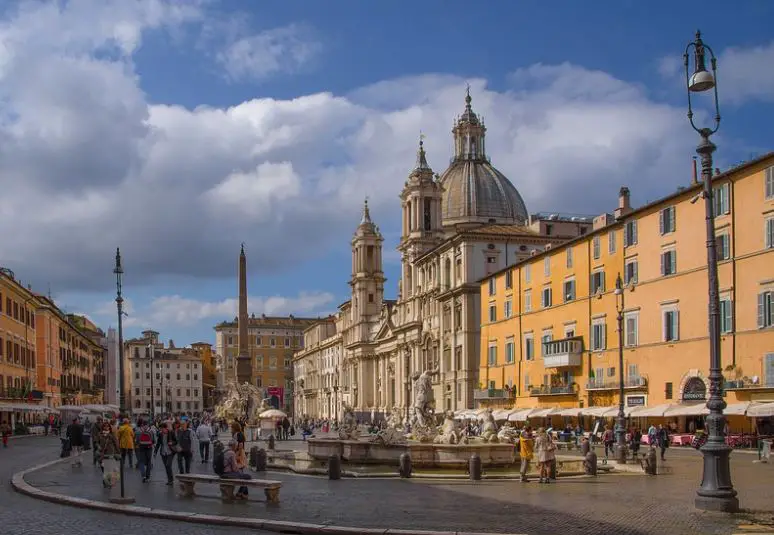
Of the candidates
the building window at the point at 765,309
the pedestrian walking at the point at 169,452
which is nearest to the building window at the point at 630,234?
the building window at the point at 765,309

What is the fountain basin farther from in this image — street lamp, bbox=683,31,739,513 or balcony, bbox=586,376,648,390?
balcony, bbox=586,376,648,390

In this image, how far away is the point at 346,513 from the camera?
17.7 m

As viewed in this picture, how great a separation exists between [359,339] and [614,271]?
69.8 meters

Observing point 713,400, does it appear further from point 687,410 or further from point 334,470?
point 687,410

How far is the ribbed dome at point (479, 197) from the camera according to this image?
104812mm

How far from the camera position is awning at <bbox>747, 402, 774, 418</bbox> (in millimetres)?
38375

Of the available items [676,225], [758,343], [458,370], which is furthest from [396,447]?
[458,370]

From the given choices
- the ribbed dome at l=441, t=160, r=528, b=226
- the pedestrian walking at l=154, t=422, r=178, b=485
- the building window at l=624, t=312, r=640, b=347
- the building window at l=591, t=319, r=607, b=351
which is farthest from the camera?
the ribbed dome at l=441, t=160, r=528, b=226

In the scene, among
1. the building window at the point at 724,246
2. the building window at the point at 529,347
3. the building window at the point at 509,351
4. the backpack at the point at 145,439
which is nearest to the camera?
the backpack at the point at 145,439

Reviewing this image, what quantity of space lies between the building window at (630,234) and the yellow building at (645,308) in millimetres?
61

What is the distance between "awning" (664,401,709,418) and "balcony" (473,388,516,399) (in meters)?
22.9

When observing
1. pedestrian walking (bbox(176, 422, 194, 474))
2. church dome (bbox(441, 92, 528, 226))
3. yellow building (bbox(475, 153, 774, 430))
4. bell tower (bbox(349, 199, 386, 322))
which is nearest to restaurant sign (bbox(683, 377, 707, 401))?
yellow building (bbox(475, 153, 774, 430))

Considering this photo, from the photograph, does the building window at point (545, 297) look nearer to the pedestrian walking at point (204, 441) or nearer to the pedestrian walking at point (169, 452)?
the pedestrian walking at point (204, 441)

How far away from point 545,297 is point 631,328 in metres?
11.7
